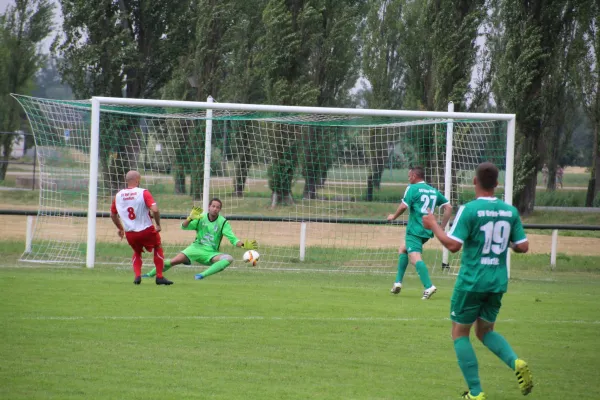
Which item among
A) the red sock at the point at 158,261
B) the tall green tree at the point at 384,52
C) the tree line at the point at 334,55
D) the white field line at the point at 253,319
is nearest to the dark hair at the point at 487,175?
the white field line at the point at 253,319

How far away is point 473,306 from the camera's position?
645 cm

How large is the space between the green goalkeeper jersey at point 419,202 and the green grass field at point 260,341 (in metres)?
1.06

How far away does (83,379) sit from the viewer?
664 centimetres

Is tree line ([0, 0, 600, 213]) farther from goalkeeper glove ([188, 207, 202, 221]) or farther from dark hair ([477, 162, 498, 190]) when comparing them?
dark hair ([477, 162, 498, 190])

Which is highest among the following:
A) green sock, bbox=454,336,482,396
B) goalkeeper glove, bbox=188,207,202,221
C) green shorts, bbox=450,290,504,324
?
goalkeeper glove, bbox=188,207,202,221

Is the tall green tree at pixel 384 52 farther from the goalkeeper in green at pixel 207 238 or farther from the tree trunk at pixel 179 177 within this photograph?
the goalkeeper in green at pixel 207 238

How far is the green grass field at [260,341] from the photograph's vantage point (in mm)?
6648

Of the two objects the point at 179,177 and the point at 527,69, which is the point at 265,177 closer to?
the point at 179,177

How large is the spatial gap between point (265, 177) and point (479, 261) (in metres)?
16.2

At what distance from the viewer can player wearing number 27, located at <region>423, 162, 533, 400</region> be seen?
6.33m

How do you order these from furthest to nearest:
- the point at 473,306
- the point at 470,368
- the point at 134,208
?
the point at 134,208
the point at 473,306
the point at 470,368

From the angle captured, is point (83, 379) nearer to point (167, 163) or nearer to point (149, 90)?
point (167, 163)

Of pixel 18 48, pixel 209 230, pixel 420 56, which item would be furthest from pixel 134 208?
pixel 18 48

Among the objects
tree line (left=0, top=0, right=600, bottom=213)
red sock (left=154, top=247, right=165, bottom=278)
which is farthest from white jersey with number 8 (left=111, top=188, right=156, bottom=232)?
tree line (left=0, top=0, right=600, bottom=213)
